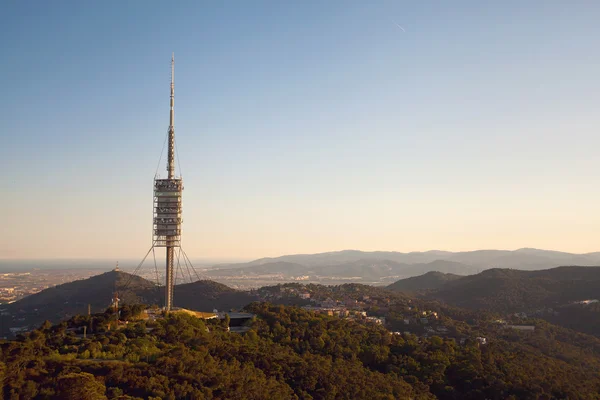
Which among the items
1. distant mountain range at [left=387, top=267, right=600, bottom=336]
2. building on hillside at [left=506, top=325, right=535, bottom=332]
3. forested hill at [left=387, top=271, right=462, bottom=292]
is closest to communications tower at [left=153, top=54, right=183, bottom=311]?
building on hillside at [left=506, top=325, right=535, bottom=332]

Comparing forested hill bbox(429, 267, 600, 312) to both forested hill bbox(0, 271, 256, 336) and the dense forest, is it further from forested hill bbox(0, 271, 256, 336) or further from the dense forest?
the dense forest

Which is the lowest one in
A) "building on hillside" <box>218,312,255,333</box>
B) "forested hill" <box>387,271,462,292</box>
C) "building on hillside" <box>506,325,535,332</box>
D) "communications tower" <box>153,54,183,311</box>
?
"building on hillside" <box>506,325,535,332</box>

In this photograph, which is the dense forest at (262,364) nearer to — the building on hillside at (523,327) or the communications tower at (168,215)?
Result: the communications tower at (168,215)

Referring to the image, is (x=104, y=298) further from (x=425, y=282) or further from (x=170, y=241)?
(x=425, y=282)

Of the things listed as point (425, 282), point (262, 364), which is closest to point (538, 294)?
point (425, 282)

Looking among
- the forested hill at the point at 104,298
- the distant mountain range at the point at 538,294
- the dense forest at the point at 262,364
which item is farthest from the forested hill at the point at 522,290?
the dense forest at the point at 262,364
